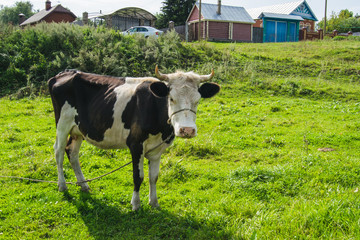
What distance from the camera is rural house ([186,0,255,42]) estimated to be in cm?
3588

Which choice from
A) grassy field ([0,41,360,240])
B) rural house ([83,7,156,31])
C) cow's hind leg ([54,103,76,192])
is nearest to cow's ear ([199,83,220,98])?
grassy field ([0,41,360,240])

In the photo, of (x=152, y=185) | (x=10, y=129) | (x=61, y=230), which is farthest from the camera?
(x=10, y=129)

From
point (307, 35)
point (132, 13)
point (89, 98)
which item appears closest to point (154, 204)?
point (89, 98)

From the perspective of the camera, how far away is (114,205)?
4988 mm

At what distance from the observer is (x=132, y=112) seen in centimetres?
470

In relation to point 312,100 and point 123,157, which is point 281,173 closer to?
point 123,157

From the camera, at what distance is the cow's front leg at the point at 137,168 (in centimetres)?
459

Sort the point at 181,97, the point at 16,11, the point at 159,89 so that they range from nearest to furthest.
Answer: the point at 181,97
the point at 159,89
the point at 16,11

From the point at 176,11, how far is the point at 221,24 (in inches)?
464

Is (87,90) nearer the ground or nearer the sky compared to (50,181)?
nearer the sky

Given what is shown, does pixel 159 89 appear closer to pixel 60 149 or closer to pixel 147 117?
pixel 147 117

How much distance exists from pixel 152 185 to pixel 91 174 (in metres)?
1.95

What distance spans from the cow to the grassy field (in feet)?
1.68

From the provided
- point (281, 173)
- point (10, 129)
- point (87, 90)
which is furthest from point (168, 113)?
point (10, 129)
